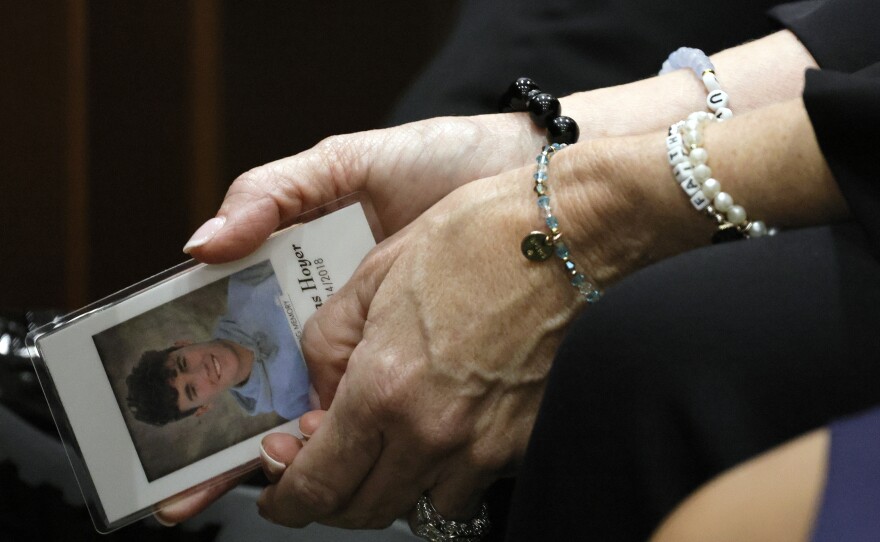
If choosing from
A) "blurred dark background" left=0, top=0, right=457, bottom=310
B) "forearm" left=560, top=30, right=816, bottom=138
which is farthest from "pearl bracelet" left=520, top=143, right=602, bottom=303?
"blurred dark background" left=0, top=0, right=457, bottom=310

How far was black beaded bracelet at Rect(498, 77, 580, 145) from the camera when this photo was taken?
72 centimetres

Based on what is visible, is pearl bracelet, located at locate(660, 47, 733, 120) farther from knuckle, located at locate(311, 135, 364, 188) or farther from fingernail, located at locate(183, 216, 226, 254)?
fingernail, located at locate(183, 216, 226, 254)

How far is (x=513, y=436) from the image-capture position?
24.1 inches

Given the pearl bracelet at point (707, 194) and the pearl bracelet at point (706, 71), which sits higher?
the pearl bracelet at point (706, 71)

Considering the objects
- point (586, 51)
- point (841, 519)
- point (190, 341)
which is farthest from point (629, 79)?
point (841, 519)

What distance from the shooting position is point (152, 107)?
1.29m

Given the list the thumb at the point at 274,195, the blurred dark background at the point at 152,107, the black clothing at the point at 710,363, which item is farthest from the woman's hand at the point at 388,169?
the blurred dark background at the point at 152,107

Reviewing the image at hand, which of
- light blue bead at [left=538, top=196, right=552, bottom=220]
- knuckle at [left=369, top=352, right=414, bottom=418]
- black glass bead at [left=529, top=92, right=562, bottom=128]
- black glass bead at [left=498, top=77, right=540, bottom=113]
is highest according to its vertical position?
black glass bead at [left=498, top=77, right=540, bottom=113]

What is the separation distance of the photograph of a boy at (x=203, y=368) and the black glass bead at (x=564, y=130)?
0.27m

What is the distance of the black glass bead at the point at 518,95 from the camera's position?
2.46 feet

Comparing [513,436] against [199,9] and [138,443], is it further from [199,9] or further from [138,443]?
[199,9]

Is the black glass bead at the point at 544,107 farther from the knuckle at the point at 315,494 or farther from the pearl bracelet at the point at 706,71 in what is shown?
the knuckle at the point at 315,494

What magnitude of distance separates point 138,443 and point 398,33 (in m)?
0.92

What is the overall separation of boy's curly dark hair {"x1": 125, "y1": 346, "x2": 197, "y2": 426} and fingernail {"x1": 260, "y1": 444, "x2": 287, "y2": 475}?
0.08m
